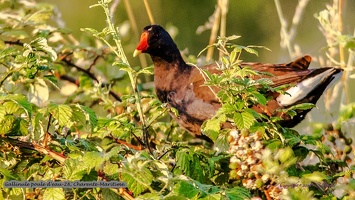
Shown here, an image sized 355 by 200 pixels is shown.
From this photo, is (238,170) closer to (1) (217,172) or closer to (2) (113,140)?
(1) (217,172)

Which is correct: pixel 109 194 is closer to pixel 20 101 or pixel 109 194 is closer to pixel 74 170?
pixel 74 170

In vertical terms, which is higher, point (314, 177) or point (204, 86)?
point (314, 177)

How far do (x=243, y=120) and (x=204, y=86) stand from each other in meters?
1.46

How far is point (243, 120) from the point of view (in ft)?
7.91

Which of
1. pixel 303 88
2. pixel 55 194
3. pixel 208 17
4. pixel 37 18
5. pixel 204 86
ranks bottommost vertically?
pixel 208 17

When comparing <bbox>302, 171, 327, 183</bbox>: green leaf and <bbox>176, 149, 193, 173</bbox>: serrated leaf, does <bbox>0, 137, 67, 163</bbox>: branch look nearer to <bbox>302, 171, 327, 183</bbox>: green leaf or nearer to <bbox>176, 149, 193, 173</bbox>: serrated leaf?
<bbox>176, 149, 193, 173</bbox>: serrated leaf

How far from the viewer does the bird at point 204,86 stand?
385cm

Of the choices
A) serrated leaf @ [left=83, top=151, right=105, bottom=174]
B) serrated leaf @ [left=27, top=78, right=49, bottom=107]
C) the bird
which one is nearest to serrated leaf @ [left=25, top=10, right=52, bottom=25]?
serrated leaf @ [left=27, top=78, right=49, bottom=107]

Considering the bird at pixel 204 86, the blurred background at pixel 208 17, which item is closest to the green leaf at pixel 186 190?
the bird at pixel 204 86

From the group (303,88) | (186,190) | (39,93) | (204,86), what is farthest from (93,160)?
(303,88)

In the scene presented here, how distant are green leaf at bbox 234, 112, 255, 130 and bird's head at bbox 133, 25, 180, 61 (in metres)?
1.89

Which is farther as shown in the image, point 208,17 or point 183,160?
point 208,17

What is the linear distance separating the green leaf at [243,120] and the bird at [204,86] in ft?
3.90

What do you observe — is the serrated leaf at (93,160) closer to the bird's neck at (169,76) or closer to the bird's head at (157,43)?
the bird's neck at (169,76)
